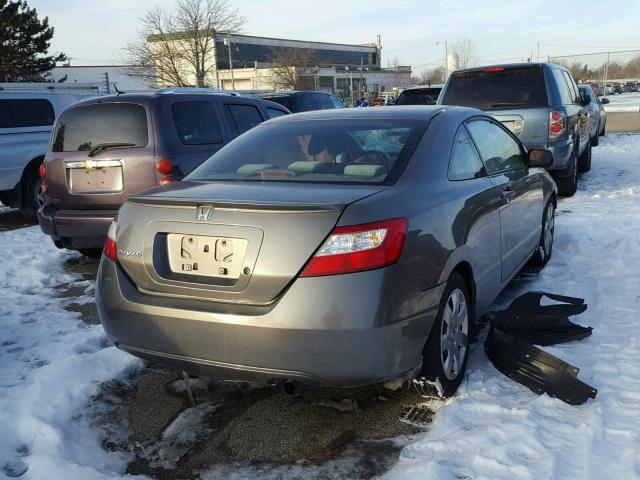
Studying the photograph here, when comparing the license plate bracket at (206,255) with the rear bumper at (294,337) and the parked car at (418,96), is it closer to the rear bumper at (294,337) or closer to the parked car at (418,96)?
the rear bumper at (294,337)

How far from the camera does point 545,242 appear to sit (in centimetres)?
540

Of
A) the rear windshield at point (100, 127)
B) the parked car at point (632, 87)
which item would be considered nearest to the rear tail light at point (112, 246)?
the rear windshield at point (100, 127)

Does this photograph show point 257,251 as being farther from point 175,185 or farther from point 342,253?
point 175,185

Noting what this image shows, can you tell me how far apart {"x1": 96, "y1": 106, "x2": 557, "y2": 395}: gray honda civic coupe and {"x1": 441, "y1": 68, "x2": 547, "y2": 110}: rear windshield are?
16.9 ft

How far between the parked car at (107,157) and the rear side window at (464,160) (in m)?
2.80

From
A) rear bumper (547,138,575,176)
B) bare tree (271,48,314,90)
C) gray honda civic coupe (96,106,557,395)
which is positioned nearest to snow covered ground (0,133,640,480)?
gray honda civic coupe (96,106,557,395)

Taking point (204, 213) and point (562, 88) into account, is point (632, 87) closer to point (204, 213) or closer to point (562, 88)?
point (562, 88)

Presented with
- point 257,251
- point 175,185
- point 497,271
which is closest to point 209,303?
point 257,251

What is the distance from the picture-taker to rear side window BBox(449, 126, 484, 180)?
3477 mm

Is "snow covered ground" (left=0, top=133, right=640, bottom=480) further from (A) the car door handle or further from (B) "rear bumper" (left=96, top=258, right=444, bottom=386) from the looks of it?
(A) the car door handle

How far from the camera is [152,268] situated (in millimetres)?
2838

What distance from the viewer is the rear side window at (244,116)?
22.6 feet

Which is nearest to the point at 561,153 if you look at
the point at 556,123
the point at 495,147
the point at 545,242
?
the point at 556,123

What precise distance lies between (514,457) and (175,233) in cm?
179
